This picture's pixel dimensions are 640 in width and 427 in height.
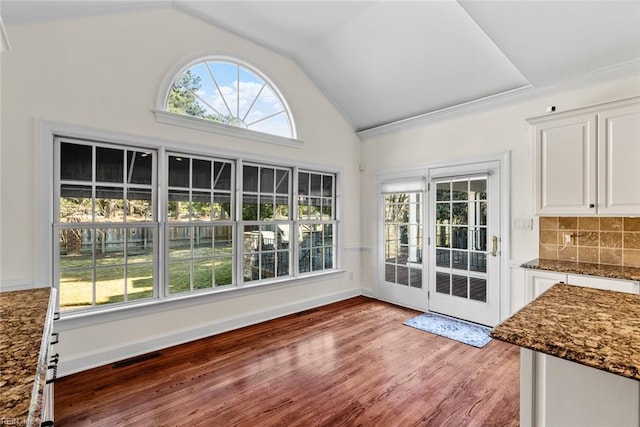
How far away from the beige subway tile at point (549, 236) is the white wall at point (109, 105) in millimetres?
2992

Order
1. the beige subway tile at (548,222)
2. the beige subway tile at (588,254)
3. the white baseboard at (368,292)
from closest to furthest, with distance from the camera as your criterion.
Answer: the beige subway tile at (588,254)
the beige subway tile at (548,222)
the white baseboard at (368,292)

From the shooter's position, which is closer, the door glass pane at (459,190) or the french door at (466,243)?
the french door at (466,243)

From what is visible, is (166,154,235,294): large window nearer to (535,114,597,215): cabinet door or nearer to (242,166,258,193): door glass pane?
(242,166,258,193): door glass pane

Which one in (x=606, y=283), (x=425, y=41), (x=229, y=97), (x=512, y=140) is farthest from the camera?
(x=229, y=97)

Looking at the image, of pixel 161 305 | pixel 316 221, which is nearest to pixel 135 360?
pixel 161 305

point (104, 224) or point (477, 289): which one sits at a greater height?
point (104, 224)

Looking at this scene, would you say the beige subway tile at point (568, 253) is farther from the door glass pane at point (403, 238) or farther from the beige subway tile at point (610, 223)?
the door glass pane at point (403, 238)

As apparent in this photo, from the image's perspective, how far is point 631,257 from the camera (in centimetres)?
279

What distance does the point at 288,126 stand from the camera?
166 inches

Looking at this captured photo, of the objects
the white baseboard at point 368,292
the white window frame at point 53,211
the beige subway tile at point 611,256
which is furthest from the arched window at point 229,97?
the beige subway tile at point 611,256

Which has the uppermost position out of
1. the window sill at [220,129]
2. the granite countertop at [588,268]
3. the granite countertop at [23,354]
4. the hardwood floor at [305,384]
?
the window sill at [220,129]

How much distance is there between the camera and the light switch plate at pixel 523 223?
3.32 metres

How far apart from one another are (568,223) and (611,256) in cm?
44

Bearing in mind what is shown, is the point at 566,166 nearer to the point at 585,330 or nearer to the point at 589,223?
the point at 589,223
